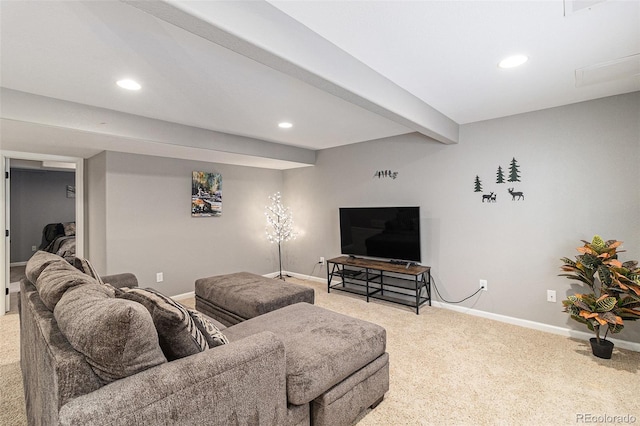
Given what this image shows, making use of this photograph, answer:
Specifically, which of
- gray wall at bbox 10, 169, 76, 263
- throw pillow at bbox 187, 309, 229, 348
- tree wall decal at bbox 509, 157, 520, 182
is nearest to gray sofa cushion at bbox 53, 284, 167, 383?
throw pillow at bbox 187, 309, 229, 348

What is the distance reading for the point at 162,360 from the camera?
114 centimetres

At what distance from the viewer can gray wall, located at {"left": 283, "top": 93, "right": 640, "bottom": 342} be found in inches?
108

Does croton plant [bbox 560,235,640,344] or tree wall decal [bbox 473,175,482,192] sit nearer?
croton plant [bbox 560,235,640,344]

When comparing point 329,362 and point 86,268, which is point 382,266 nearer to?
point 329,362

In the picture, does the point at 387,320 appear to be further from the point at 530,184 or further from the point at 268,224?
the point at 268,224

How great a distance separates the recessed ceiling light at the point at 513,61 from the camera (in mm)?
2027

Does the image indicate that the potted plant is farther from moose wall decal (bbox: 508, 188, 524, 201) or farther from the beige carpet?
moose wall decal (bbox: 508, 188, 524, 201)

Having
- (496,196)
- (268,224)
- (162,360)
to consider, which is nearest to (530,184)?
(496,196)

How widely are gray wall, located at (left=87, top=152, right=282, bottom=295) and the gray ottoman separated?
1001mm

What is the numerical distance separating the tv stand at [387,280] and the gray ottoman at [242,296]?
1.20 meters

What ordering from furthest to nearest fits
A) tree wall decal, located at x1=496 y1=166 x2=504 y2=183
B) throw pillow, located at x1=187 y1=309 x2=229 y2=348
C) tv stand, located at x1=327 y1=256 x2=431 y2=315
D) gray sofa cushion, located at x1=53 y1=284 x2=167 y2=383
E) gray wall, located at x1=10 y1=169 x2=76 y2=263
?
1. gray wall, located at x1=10 y1=169 x2=76 y2=263
2. tv stand, located at x1=327 y1=256 x2=431 y2=315
3. tree wall decal, located at x1=496 y1=166 x2=504 y2=183
4. throw pillow, located at x1=187 y1=309 x2=229 y2=348
5. gray sofa cushion, located at x1=53 y1=284 x2=167 y2=383

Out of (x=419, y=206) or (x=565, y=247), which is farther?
(x=419, y=206)

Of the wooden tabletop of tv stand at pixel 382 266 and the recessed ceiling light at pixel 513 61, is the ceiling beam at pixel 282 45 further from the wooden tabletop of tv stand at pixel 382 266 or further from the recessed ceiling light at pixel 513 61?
the wooden tabletop of tv stand at pixel 382 266

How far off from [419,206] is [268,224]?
273 centimetres
